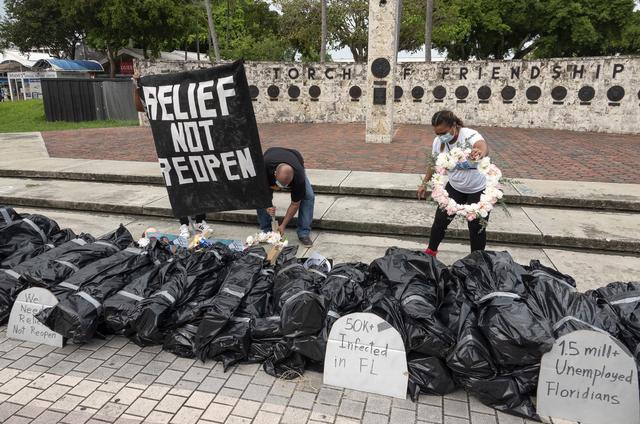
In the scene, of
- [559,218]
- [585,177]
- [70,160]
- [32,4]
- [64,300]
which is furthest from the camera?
[32,4]

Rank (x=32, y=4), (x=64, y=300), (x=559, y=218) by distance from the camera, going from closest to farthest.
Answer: (x=64, y=300) < (x=559, y=218) < (x=32, y=4)

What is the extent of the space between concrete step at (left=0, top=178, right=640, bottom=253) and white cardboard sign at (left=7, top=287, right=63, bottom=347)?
2.99 metres

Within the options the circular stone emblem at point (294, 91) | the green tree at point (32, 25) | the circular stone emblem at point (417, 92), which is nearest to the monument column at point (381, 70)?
the circular stone emblem at point (417, 92)

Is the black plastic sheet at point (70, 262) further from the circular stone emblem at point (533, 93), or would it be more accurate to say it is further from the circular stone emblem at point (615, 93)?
the circular stone emblem at point (615, 93)

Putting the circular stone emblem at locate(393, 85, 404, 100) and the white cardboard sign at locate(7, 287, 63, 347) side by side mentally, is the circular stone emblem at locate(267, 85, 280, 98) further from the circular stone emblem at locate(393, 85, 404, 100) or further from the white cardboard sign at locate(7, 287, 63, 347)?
the white cardboard sign at locate(7, 287, 63, 347)

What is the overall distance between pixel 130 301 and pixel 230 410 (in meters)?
1.26

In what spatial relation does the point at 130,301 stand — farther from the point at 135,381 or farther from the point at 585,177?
the point at 585,177

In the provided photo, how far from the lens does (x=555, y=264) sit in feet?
16.4

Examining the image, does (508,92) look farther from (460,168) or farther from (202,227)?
(202,227)

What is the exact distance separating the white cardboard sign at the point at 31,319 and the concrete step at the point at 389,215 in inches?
118

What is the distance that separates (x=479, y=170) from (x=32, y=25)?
40.2 metres

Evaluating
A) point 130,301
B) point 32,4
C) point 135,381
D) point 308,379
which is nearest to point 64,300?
point 130,301

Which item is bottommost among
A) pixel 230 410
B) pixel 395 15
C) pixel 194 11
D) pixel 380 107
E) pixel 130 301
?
pixel 230 410

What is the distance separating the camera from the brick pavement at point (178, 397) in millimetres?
2896
